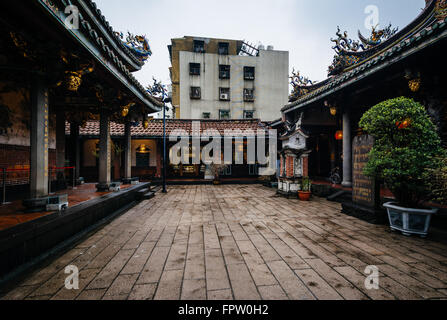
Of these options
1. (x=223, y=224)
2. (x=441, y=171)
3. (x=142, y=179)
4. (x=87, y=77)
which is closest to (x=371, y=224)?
(x=441, y=171)

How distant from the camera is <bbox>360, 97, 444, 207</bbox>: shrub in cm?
367

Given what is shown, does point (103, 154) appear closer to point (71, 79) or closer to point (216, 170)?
point (71, 79)

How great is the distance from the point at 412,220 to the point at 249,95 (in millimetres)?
18920

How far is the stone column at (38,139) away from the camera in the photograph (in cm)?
362

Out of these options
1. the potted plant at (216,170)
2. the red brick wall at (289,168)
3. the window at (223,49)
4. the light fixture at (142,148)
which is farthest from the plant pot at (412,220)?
the window at (223,49)

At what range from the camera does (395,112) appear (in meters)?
3.86

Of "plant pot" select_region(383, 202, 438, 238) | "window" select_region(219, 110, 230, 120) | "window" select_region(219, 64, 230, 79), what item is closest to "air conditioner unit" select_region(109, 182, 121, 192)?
"plant pot" select_region(383, 202, 438, 238)

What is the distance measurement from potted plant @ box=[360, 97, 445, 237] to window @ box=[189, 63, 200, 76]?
1868 cm

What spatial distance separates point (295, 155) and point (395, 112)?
4.62 m

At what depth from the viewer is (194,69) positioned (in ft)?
64.6

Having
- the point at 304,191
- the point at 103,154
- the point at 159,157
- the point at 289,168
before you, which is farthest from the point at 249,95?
the point at 103,154

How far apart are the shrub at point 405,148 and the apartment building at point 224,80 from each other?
1688cm
